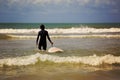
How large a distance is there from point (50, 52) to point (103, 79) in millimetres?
5267

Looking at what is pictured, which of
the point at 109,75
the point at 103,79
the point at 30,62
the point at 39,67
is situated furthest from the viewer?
the point at 30,62

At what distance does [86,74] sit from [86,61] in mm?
1881

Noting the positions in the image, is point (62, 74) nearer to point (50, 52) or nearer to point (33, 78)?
point (33, 78)

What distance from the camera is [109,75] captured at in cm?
757

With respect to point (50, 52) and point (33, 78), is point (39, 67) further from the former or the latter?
point (50, 52)

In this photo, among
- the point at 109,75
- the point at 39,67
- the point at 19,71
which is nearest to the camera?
the point at 109,75

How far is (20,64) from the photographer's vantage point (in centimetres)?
919

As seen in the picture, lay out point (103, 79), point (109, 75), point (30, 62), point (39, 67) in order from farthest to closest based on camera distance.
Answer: point (30, 62), point (39, 67), point (109, 75), point (103, 79)

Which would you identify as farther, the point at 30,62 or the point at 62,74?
the point at 30,62

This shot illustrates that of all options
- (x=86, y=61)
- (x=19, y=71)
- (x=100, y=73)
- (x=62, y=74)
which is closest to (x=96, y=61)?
(x=86, y=61)

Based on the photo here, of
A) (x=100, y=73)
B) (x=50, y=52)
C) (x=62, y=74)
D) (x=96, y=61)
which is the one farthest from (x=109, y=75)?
(x=50, y=52)

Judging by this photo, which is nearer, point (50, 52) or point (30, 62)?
point (30, 62)

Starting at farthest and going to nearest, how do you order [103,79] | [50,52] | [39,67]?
[50,52], [39,67], [103,79]

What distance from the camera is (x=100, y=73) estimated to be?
786 centimetres
